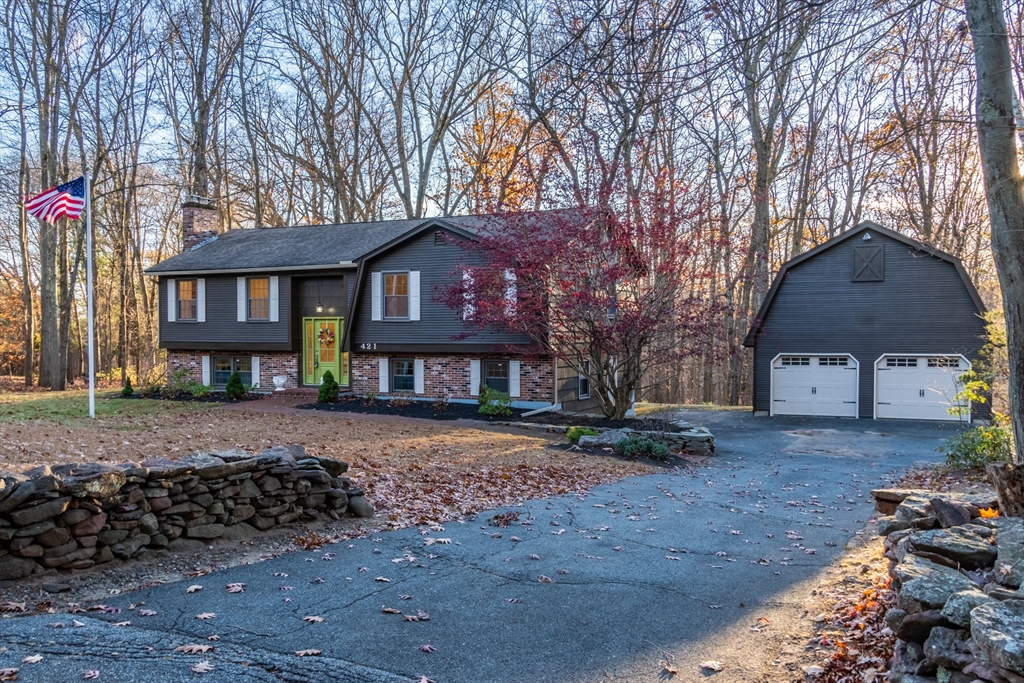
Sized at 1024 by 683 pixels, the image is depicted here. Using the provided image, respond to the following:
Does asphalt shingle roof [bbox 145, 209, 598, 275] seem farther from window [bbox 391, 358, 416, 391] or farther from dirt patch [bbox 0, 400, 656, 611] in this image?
dirt patch [bbox 0, 400, 656, 611]

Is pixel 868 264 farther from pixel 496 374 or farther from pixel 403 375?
pixel 403 375

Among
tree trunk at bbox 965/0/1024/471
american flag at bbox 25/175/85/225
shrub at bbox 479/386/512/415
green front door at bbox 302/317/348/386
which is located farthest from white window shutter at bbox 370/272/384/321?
tree trunk at bbox 965/0/1024/471

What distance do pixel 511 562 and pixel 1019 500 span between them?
13.5 feet

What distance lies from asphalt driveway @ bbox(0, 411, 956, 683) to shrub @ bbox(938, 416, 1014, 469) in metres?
3.41

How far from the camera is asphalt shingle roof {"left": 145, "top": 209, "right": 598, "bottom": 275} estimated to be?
74.8 ft

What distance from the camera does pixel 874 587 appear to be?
5.84 metres

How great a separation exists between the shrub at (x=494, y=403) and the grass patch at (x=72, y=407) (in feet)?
25.6

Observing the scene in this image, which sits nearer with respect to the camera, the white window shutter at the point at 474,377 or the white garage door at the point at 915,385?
the white window shutter at the point at 474,377

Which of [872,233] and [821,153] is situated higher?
[821,153]

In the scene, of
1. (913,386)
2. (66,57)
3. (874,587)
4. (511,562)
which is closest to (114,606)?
(511,562)

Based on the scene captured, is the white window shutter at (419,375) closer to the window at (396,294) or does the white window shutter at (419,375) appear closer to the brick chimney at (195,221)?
the window at (396,294)

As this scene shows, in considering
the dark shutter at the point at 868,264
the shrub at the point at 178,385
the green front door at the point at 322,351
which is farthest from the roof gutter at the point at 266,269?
the dark shutter at the point at 868,264

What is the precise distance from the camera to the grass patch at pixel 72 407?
16.6m

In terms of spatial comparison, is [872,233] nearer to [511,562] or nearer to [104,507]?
[511,562]
